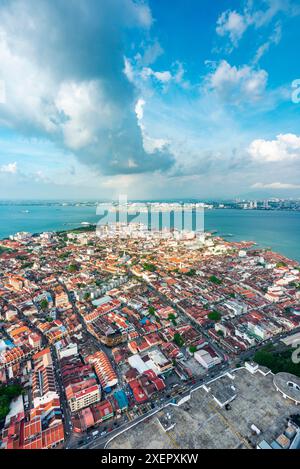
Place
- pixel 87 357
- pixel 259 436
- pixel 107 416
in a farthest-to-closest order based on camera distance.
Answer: pixel 87 357 < pixel 107 416 < pixel 259 436

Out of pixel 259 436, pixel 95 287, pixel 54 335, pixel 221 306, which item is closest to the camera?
pixel 259 436

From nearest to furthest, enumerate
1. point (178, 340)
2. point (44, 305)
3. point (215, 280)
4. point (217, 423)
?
1. point (217, 423)
2. point (178, 340)
3. point (44, 305)
4. point (215, 280)

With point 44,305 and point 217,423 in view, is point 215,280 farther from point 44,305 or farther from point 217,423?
point 44,305

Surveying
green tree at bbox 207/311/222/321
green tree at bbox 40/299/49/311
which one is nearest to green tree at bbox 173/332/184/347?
green tree at bbox 207/311/222/321

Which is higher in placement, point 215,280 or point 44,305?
point 215,280

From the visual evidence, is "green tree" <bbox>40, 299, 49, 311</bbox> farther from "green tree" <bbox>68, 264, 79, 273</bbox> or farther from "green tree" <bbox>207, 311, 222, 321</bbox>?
"green tree" <bbox>207, 311, 222, 321</bbox>

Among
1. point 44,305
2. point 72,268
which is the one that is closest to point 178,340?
point 44,305

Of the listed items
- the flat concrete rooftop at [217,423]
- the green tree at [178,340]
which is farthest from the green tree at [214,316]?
the flat concrete rooftop at [217,423]
